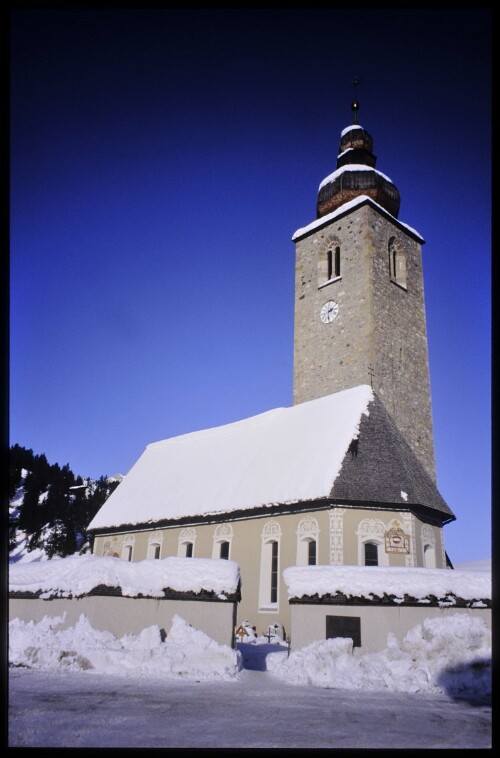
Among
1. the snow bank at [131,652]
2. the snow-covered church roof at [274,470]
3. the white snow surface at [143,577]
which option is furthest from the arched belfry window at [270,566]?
the snow bank at [131,652]

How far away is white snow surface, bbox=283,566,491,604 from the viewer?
12188 millimetres

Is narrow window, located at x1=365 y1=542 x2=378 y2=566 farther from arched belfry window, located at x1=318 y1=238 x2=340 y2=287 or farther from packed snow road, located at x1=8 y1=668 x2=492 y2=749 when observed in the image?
arched belfry window, located at x1=318 y1=238 x2=340 y2=287

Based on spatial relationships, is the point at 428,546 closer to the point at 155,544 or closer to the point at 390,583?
the point at 390,583

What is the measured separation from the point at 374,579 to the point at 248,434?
16.4m

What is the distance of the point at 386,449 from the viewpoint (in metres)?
21.9

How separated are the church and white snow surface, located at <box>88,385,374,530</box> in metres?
0.08

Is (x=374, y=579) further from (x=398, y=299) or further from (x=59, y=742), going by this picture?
(x=398, y=299)

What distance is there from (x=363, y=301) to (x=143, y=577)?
762 inches

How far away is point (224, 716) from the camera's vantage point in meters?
7.56

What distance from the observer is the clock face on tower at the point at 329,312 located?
97.7ft

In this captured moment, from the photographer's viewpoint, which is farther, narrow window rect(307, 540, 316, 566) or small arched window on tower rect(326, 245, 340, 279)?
small arched window on tower rect(326, 245, 340, 279)

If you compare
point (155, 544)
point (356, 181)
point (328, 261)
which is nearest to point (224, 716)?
point (155, 544)

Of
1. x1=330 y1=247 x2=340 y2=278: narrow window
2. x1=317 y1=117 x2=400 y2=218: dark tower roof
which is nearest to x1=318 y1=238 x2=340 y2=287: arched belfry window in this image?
x1=330 y1=247 x2=340 y2=278: narrow window

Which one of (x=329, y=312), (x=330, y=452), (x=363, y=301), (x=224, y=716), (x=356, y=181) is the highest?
(x=356, y=181)
